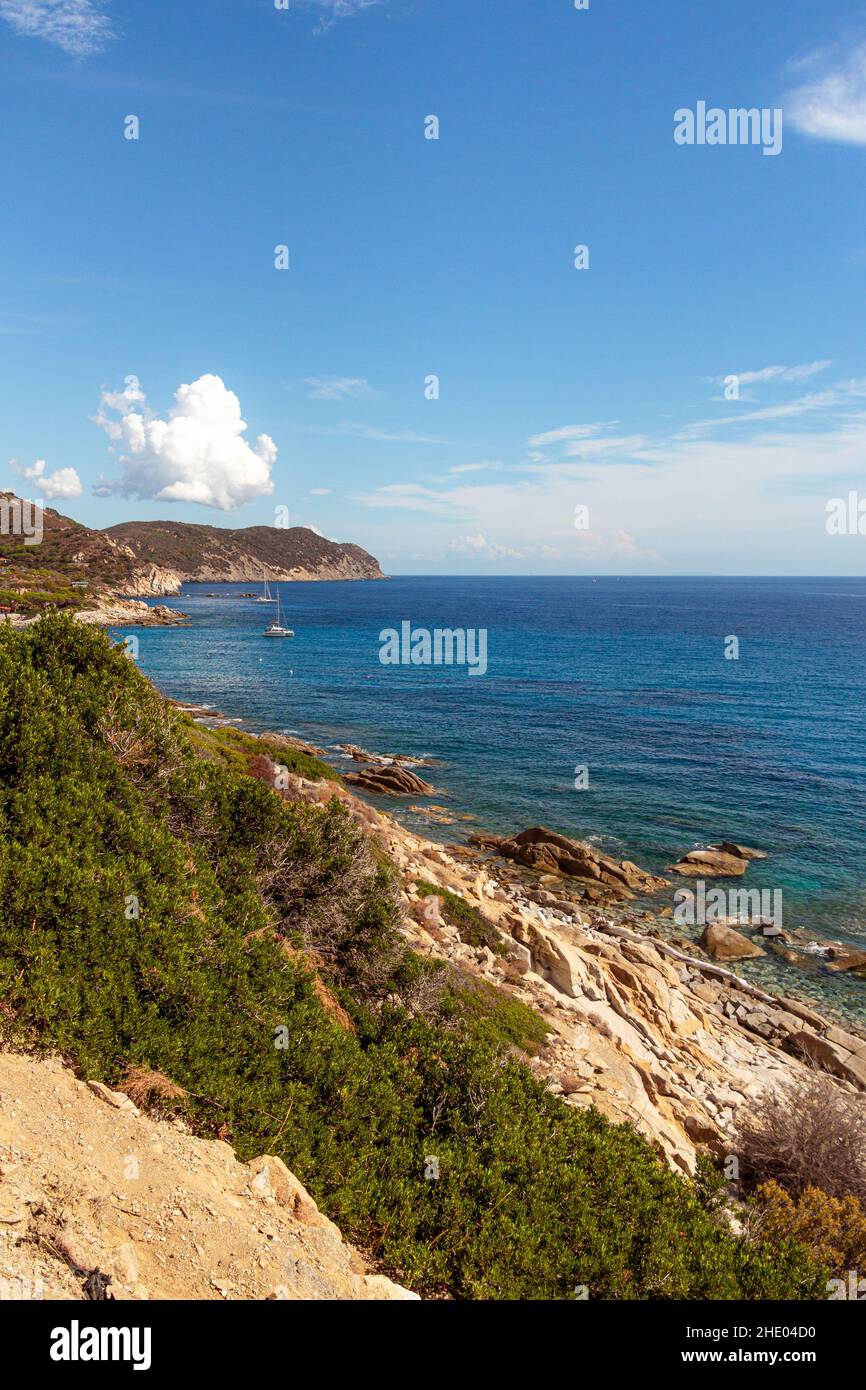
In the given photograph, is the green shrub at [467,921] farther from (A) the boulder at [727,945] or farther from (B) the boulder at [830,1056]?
(A) the boulder at [727,945]

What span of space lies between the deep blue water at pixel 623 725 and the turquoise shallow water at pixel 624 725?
0.16 meters

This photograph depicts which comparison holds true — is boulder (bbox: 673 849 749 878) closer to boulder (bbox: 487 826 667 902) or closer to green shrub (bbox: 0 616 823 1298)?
boulder (bbox: 487 826 667 902)

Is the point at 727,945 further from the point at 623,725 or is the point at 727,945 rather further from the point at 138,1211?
the point at 623,725

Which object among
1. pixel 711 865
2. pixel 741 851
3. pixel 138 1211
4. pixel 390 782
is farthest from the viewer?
pixel 390 782

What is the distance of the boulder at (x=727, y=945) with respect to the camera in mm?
23859

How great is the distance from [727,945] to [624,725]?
3094 cm

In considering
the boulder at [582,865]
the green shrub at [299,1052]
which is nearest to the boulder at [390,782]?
the boulder at [582,865]

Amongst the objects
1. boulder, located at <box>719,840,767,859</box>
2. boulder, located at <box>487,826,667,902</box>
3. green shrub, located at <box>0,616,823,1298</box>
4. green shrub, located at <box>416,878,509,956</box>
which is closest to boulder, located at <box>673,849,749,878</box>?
boulder, located at <box>719,840,767,859</box>

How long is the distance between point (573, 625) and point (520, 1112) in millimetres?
129573

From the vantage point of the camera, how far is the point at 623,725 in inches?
2125

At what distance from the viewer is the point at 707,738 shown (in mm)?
50000

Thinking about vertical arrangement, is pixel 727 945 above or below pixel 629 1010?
below

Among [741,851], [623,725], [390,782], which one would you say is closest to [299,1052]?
[741,851]

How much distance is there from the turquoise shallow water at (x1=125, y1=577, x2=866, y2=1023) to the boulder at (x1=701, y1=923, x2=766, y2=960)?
8.79ft
